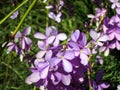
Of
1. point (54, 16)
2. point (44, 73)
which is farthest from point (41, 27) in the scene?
point (44, 73)

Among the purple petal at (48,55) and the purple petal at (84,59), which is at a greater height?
the purple petal at (48,55)

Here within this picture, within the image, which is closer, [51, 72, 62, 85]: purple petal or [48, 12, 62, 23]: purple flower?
[51, 72, 62, 85]: purple petal

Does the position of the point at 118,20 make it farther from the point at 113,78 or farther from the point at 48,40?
the point at 113,78

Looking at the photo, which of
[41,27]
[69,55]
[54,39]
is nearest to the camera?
[69,55]

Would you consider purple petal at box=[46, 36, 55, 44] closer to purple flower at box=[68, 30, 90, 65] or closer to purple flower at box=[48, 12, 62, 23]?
purple flower at box=[68, 30, 90, 65]

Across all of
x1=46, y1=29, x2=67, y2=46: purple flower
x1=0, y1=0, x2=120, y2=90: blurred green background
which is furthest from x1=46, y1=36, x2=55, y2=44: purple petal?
x1=0, y1=0, x2=120, y2=90: blurred green background

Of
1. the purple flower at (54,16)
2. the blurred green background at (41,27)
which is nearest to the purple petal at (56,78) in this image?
the purple flower at (54,16)

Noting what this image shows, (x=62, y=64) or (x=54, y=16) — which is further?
(x=54, y=16)

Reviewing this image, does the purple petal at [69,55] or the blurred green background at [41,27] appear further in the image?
the blurred green background at [41,27]

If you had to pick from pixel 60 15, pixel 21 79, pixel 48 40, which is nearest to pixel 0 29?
pixel 21 79

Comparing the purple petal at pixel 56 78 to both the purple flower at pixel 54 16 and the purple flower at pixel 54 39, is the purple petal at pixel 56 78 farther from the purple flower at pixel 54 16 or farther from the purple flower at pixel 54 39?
the purple flower at pixel 54 16

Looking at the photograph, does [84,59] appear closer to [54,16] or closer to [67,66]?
[67,66]
